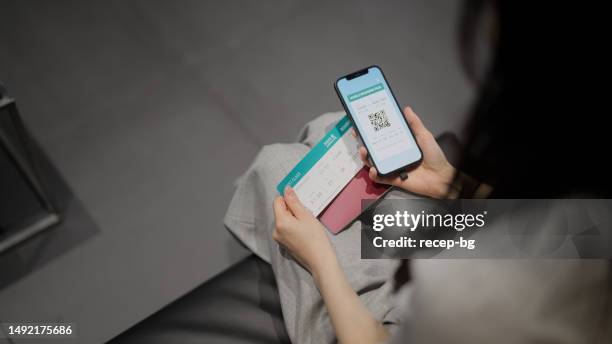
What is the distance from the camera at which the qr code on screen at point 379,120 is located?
88 cm

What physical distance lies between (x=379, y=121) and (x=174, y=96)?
711 mm

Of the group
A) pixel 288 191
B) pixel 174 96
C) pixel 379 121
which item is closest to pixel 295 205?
pixel 288 191

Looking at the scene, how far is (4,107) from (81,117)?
1.45ft

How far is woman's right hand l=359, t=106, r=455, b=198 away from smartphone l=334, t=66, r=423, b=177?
14 millimetres

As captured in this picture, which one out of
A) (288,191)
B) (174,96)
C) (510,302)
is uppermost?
(174,96)

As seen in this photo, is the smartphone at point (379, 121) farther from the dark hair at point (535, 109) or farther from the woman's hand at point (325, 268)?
the dark hair at point (535, 109)

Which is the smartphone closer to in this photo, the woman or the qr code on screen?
the qr code on screen

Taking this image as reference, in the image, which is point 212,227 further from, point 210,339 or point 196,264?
point 210,339

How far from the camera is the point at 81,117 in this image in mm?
1348

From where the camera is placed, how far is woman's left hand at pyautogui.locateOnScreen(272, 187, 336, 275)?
78 cm

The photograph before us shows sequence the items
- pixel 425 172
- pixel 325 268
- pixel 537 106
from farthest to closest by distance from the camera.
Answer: pixel 425 172 → pixel 325 268 → pixel 537 106

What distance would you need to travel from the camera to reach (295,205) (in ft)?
2.74

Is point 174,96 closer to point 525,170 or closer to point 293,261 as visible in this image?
point 293,261

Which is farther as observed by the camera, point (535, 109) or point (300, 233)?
point (300, 233)
